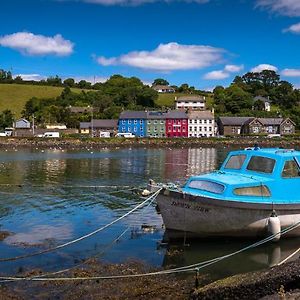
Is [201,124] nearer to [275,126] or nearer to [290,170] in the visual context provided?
[275,126]

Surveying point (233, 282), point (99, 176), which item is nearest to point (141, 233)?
point (233, 282)

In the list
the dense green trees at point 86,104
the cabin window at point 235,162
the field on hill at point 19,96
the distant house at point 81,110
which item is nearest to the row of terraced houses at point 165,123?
the dense green trees at point 86,104

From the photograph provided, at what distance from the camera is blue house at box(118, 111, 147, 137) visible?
14500 cm

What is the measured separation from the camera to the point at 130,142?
12394 cm

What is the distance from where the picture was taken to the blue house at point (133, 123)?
145 meters

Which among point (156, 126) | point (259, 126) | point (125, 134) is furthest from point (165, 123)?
point (259, 126)

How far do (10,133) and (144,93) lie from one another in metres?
64.2

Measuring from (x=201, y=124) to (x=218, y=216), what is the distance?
13443 cm

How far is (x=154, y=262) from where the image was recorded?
15.4m

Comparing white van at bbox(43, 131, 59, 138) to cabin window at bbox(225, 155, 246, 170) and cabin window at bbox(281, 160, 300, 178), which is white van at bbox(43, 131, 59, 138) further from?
cabin window at bbox(281, 160, 300, 178)

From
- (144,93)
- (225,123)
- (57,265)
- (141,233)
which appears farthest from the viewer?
(144,93)

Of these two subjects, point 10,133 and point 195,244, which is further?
point 10,133

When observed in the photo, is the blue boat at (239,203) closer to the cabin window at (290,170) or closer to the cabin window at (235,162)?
the cabin window at (290,170)

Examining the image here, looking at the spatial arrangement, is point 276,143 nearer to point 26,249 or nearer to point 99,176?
point 99,176
